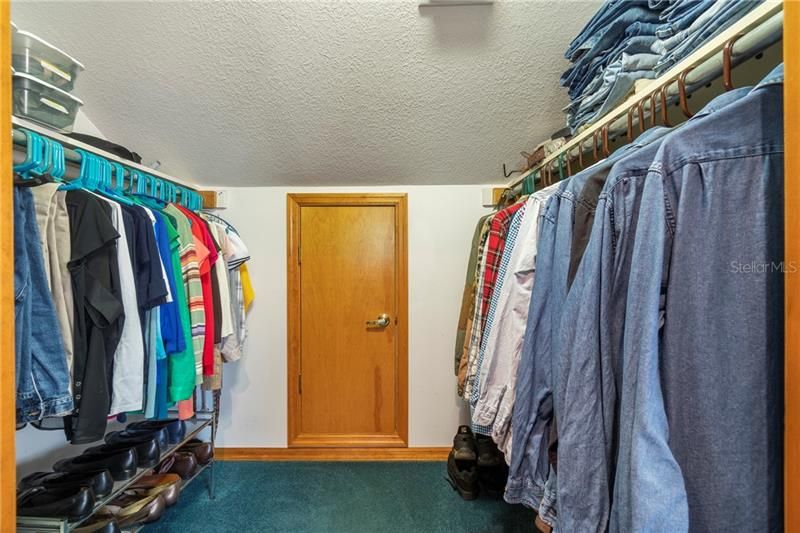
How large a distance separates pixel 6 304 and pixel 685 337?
96cm

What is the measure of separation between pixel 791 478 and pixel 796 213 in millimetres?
315

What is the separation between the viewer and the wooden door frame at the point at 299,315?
2.15m

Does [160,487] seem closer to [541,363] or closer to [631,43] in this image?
[541,363]

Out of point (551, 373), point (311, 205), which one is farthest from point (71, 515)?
point (311, 205)

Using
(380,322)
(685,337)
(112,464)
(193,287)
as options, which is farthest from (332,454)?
(685,337)

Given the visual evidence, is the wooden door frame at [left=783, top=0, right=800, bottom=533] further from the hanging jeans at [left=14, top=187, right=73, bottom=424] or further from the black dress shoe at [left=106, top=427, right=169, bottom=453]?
the black dress shoe at [left=106, top=427, right=169, bottom=453]

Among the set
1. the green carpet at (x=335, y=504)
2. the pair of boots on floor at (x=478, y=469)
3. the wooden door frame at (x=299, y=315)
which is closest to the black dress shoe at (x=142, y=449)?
the green carpet at (x=335, y=504)

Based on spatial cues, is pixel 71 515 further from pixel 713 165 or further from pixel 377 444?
pixel 713 165

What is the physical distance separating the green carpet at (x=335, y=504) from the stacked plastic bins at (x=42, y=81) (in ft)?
6.02

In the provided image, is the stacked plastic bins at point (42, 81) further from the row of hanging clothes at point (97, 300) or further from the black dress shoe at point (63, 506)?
the black dress shoe at point (63, 506)

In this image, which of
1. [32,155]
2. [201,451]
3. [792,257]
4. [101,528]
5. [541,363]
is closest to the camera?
[792,257]

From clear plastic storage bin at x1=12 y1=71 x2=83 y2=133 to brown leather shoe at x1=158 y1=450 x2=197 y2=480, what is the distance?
5.21 feet

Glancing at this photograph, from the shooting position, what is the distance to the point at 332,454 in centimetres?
211

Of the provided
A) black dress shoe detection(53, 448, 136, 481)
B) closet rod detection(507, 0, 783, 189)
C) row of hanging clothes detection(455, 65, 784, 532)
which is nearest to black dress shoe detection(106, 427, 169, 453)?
black dress shoe detection(53, 448, 136, 481)
